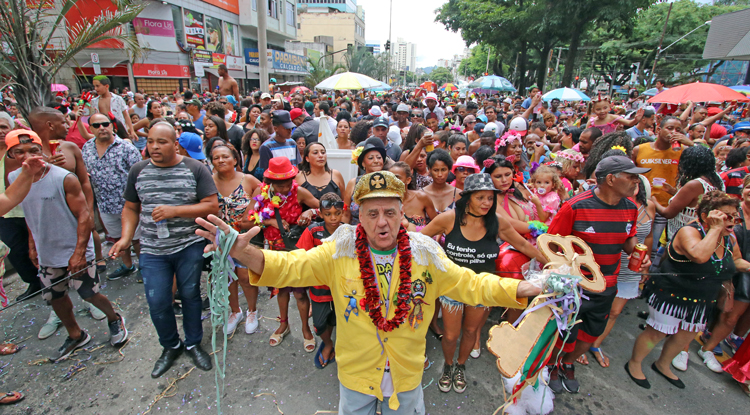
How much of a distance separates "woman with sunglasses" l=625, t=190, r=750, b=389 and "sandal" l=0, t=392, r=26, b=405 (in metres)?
5.43

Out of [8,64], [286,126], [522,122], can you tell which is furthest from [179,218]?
[522,122]

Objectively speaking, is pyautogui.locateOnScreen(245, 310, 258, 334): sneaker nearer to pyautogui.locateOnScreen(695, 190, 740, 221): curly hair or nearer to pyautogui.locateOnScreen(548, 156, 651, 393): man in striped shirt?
pyautogui.locateOnScreen(548, 156, 651, 393): man in striped shirt

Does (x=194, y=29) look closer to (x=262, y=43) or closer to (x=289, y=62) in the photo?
(x=289, y=62)

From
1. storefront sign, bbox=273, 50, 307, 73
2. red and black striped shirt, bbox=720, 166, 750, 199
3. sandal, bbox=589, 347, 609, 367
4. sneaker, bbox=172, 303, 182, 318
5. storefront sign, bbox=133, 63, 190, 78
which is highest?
storefront sign, bbox=273, 50, 307, 73

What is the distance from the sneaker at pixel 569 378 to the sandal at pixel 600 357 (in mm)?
484

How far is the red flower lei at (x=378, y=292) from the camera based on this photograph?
199 centimetres

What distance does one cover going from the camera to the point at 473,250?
9.98 ft

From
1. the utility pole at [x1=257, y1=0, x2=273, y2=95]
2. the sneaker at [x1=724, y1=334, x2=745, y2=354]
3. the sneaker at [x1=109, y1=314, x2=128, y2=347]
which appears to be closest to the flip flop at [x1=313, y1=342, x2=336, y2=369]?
the sneaker at [x1=109, y1=314, x2=128, y2=347]

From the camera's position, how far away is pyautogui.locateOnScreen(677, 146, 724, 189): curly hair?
12.2ft

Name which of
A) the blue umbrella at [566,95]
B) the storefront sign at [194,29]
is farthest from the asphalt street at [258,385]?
the storefront sign at [194,29]

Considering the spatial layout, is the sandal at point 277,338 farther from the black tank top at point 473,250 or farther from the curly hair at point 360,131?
the curly hair at point 360,131

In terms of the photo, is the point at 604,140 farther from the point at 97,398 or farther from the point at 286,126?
the point at 97,398

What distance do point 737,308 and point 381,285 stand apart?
12.4 feet

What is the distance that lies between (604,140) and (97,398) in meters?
5.95
